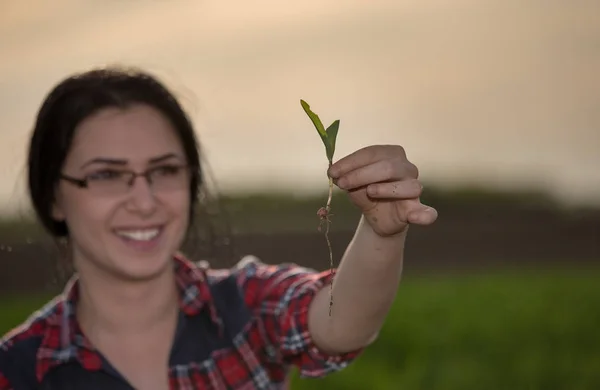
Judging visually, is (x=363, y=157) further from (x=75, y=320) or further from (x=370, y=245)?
(x=75, y=320)

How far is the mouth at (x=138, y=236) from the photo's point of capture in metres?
2.08

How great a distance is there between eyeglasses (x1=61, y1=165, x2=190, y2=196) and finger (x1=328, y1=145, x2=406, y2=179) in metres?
0.64

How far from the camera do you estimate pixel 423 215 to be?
5.07 ft

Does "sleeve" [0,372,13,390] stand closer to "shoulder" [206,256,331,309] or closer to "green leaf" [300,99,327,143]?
"shoulder" [206,256,331,309]

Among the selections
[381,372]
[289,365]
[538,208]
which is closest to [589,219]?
[538,208]

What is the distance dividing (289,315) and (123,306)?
1.36 feet

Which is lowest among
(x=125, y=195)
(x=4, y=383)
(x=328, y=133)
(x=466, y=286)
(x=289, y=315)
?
(x=466, y=286)

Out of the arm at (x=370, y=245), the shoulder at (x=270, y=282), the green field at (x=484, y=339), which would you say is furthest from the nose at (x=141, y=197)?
the green field at (x=484, y=339)

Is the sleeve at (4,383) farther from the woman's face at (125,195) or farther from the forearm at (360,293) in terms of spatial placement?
the forearm at (360,293)

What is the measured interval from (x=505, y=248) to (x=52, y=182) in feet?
31.6

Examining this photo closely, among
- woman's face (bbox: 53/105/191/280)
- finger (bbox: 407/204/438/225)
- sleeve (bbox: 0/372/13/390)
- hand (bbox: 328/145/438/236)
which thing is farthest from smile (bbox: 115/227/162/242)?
finger (bbox: 407/204/438/225)

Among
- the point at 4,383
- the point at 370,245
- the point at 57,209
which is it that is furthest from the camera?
the point at 57,209

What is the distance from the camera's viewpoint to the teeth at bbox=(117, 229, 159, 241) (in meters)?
2.08

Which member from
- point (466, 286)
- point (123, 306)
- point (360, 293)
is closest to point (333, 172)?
point (360, 293)
